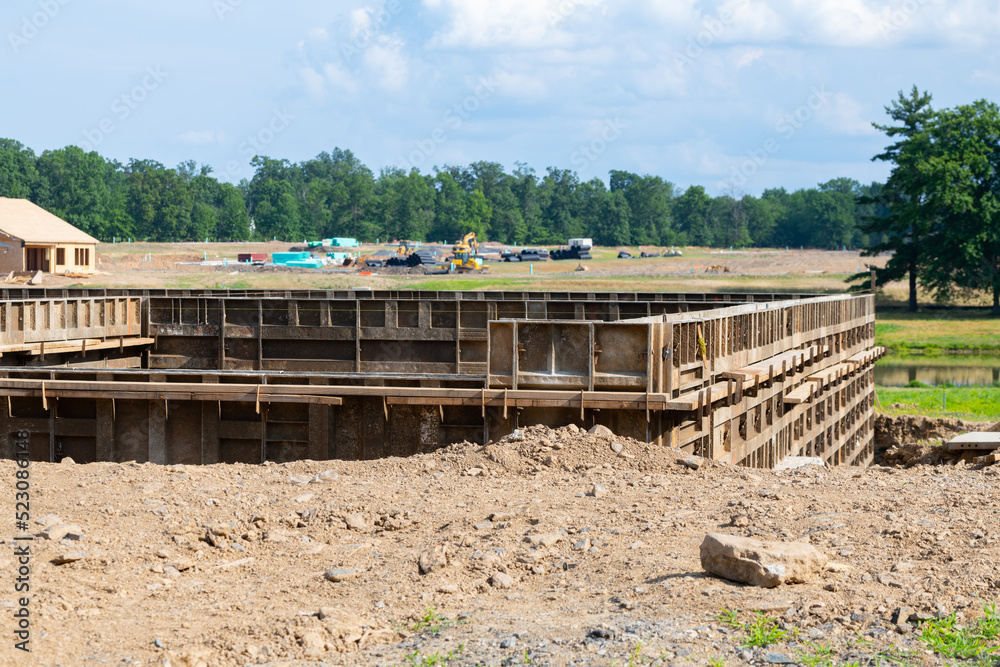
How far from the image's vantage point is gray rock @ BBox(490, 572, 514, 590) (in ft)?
29.5

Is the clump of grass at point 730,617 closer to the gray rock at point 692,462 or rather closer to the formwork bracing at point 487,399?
the gray rock at point 692,462

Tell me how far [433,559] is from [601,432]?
4937mm

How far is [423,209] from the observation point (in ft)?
540

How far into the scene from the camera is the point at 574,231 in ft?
535

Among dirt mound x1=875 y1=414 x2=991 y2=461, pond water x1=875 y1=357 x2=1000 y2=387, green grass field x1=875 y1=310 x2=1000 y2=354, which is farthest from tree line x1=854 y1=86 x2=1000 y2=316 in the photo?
dirt mound x1=875 y1=414 x2=991 y2=461

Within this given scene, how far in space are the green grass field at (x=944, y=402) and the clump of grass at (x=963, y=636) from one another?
30.4 m

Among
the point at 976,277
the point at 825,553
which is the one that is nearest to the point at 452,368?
the point at 825,553

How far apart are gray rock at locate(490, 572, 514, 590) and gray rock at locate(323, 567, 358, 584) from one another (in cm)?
130

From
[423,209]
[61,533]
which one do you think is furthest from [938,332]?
[423,209]

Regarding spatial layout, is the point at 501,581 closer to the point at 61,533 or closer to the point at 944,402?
the point at 61,533

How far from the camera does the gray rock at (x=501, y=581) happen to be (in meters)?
8.98

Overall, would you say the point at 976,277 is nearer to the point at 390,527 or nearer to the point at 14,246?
the point at 14,246

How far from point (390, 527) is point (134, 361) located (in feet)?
68.7

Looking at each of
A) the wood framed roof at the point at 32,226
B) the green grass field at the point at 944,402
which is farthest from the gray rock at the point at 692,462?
the wood framed roof at the point at 32,226
